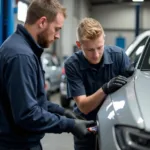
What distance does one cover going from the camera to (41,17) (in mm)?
1819

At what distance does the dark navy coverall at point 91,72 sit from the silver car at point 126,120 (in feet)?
1.25

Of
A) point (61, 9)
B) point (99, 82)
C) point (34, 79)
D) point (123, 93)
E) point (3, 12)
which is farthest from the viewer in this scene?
point (3, 12)

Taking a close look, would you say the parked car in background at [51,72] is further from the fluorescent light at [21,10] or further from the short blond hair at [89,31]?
the short blond hair at [89,31]

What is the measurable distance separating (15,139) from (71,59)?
924mm

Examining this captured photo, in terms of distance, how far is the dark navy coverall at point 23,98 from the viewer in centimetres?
169

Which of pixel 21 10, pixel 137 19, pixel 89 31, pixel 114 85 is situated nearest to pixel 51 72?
pixel 21 10

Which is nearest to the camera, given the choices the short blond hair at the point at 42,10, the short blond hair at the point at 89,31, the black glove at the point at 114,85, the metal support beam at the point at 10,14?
the short blond hair at the point at 42,10

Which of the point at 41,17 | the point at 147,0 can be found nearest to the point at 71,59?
the point at 41,17

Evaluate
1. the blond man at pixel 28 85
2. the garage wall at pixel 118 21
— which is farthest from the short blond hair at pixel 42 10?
the garage wall at pixel 118 21

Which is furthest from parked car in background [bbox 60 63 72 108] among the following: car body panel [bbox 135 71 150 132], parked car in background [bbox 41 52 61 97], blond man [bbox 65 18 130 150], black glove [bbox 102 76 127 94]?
black glove [bbox 102 76 127 94]

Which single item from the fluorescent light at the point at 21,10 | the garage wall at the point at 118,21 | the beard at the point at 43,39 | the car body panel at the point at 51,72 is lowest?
the car body panel at the point at 51,72

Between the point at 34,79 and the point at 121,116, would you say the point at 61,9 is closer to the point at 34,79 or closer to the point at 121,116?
the point at 34,79

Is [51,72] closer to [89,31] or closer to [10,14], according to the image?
[10,14]

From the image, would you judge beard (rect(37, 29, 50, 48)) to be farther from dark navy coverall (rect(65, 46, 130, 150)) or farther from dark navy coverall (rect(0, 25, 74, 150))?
dark navy coverall (rect(65, 46, 130, 150))
